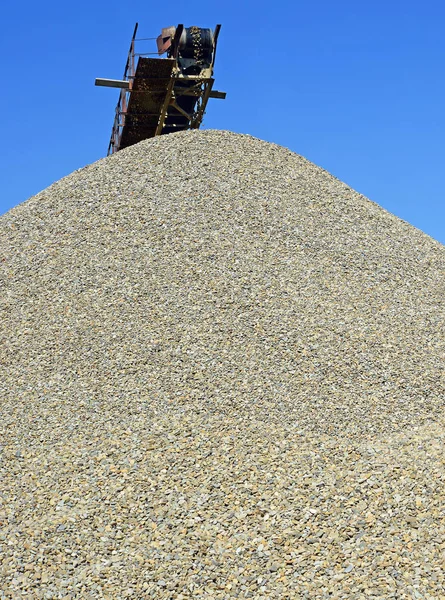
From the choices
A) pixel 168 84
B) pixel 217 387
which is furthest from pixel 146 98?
pixel 217 387

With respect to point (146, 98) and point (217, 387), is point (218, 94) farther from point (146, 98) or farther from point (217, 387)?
point (217, 387)

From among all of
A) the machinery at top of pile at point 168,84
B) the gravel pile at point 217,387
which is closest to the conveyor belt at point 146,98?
the machinery at top of pile at point 168,84

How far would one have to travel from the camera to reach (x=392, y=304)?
1086 centimetres

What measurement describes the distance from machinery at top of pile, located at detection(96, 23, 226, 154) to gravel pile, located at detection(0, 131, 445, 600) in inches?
78.4

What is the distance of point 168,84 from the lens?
50.0 ft

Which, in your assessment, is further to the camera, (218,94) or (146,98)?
(218,94)

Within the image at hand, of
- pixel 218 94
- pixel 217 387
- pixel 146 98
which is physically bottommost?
pixel 217 387

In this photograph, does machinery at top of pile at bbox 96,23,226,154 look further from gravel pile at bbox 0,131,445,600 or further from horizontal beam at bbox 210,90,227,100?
gravel pile at bbox 0,131,445,600

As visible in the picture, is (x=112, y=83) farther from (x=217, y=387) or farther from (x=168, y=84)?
(x=217, y=387)

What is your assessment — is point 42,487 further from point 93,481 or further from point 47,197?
point 47,197

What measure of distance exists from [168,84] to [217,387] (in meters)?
8.71

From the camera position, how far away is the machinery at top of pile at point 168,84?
15.1 meters

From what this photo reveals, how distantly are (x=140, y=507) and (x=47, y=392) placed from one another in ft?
8.11

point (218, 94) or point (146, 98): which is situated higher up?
point (218, 94)
